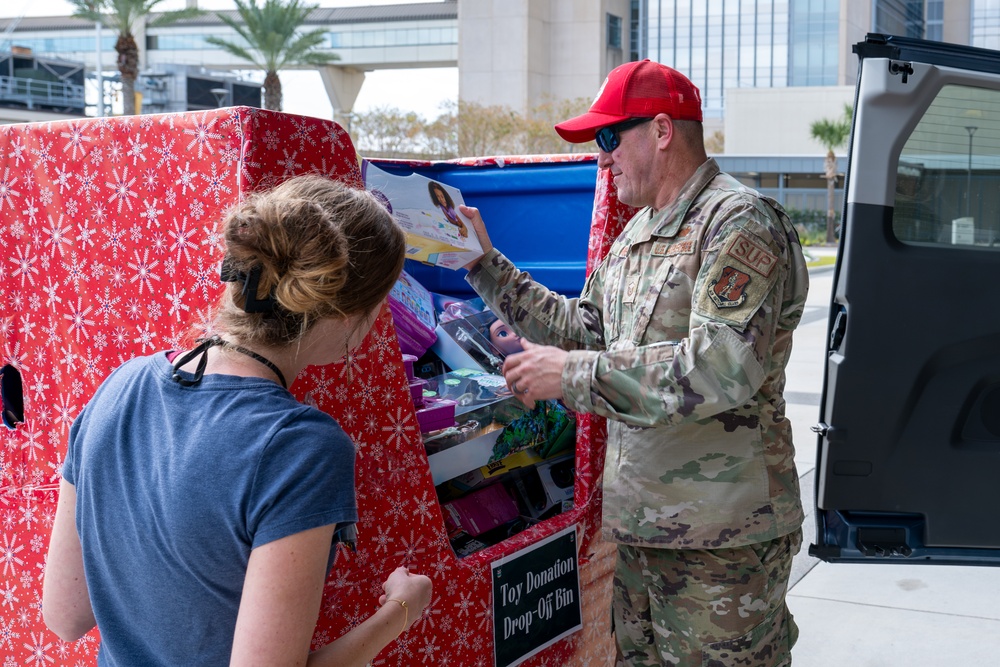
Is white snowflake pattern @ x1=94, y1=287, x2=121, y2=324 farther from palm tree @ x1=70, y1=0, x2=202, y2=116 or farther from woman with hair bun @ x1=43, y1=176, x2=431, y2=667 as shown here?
palm tree @ x1=70, y1=0, x2=202, y2=116

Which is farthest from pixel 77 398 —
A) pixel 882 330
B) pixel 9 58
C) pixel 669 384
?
pixel 9 58

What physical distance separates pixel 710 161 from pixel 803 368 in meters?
7.70

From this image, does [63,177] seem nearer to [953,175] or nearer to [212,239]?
[212,239]

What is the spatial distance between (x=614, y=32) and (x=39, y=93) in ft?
112

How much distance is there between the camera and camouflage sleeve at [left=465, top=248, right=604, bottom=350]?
234 cm

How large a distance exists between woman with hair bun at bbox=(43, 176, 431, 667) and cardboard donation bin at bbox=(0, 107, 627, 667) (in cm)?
37

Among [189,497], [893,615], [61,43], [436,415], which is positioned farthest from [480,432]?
[61,43]

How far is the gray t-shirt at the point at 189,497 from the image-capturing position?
1.11 metres

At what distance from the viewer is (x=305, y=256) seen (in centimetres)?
117

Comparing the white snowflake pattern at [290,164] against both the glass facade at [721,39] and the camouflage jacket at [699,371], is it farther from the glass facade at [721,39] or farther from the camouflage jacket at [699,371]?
the glass facade at [721,39]

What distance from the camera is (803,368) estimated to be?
369 inches

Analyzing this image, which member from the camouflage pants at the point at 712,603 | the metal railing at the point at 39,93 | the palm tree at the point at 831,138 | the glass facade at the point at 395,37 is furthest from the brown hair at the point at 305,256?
the glass facade at the point at 395,37

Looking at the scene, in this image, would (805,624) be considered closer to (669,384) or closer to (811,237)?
(669,384)

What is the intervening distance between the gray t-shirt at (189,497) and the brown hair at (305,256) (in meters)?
0.09
